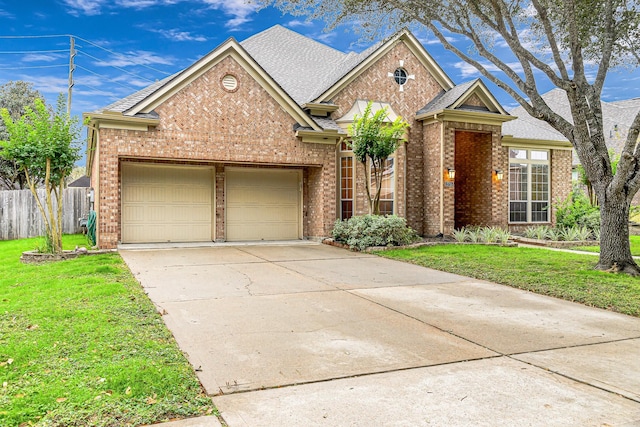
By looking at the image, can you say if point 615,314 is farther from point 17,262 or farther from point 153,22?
point 153,22

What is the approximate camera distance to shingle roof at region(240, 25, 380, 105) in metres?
17.1

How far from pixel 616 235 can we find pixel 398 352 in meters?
7.45

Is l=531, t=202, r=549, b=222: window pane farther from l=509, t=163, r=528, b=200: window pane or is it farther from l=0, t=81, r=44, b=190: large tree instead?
l=0, t=81, r=44, b=190: large tree

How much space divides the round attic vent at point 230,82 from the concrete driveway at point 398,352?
699 cm

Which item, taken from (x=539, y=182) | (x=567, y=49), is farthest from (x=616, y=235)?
(x=539, y=182)

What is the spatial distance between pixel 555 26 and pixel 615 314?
9071mm

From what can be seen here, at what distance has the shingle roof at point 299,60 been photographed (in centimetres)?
1706

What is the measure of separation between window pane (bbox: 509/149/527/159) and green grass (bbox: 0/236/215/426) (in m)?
15.7

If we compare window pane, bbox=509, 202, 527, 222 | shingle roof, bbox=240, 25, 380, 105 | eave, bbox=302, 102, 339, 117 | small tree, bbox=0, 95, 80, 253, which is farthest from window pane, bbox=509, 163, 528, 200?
small tree, bbox=0, 95, 80, 253

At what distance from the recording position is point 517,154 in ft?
61.7

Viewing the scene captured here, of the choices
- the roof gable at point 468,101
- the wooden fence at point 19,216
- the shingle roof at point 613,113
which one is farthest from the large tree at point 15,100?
the shingle roof at point 613,113

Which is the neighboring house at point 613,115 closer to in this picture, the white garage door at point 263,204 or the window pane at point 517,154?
the window pane at point 517,154

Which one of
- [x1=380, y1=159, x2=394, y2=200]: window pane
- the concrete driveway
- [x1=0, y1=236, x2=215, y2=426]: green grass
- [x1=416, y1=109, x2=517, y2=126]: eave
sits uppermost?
[x1=416, y1=109, x2=517, y2=126]: eave

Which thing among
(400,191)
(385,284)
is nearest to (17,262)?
(385,284)
